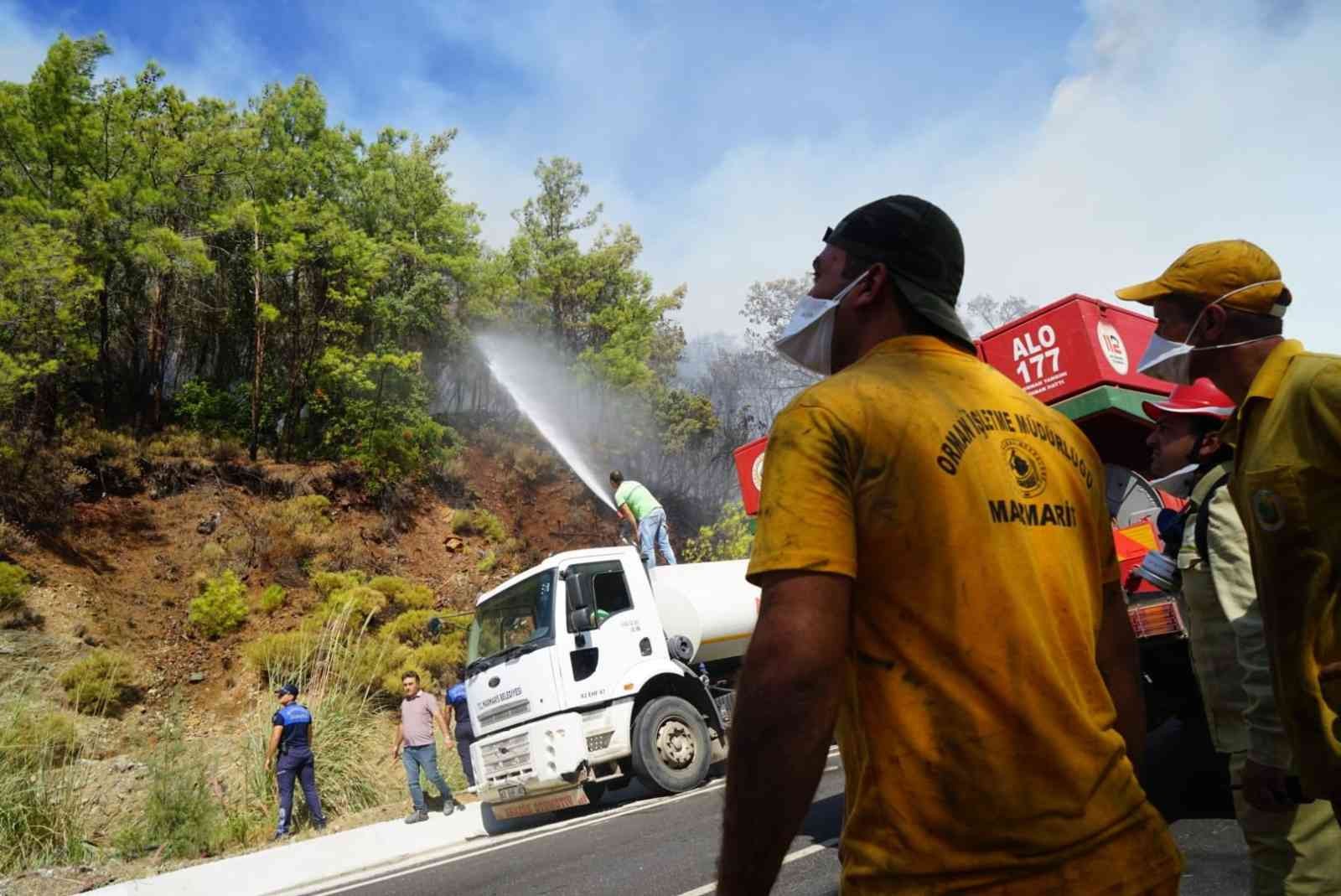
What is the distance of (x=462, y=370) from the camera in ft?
121

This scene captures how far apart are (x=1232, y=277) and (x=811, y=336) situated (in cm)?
124

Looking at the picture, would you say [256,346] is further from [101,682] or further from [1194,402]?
[1194,402]

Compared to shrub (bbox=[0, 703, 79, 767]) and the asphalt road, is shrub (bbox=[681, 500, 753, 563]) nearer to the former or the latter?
shrub (bbox=[0, 703, 79, 767])

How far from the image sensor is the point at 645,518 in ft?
38.3

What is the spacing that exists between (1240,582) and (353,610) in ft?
69.7

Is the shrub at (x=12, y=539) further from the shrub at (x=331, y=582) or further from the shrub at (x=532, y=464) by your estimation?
the shrub at (x=532, y=464)

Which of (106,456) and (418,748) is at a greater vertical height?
(106,456)

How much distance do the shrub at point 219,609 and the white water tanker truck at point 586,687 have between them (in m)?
13.7

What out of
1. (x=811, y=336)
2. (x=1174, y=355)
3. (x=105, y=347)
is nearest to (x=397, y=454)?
(x=105, y=347)

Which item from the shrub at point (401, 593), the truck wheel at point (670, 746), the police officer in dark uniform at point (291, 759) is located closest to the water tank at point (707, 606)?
the truck wheel at point (670, 746)

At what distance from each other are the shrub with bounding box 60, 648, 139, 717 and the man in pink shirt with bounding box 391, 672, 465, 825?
843cm

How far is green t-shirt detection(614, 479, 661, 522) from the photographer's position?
11.8 metres

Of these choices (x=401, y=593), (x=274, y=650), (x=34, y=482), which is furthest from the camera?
(x=401, y=593)

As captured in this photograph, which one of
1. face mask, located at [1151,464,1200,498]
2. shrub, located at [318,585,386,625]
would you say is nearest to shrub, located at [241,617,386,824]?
shrub, located at [318,585,386,625]
